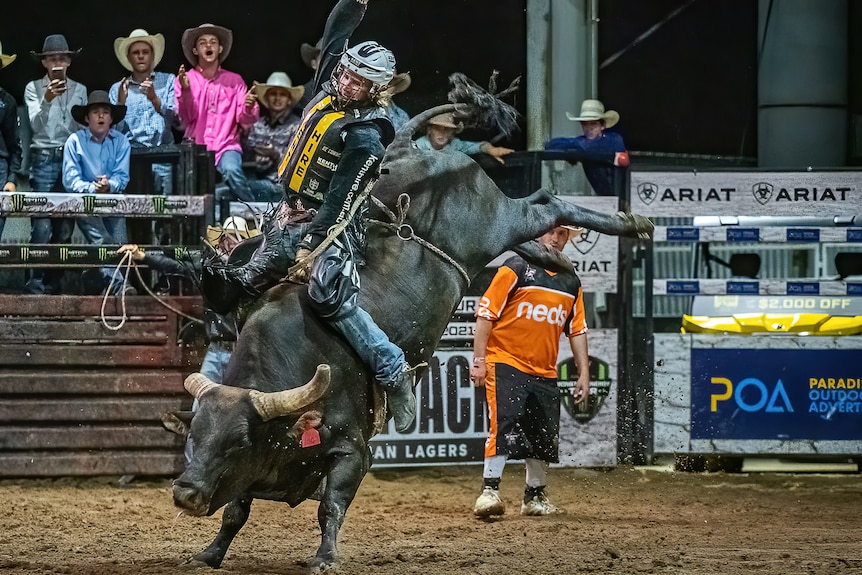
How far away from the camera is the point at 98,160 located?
8898 millimetres

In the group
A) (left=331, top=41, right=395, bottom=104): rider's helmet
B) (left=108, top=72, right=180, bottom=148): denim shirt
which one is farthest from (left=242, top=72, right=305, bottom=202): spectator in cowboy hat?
(left=331, top=41, right=395, bottom=104): rider's helmet

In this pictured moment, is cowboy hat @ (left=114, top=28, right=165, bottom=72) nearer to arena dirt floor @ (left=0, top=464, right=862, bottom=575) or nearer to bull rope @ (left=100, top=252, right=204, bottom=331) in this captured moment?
bull rope @ (left=100, top=252, right=204, bottom=331)

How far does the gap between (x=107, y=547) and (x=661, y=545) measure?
2715 mm

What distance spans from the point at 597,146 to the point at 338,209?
4040 mm

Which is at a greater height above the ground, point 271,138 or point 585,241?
point 271,138

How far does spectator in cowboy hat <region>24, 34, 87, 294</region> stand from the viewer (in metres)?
8.92

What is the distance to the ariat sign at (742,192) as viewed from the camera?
931 centimetres

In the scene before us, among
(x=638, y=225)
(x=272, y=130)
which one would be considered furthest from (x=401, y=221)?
(x=272, y=130)

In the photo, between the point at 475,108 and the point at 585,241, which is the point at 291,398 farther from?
the point at 585,241

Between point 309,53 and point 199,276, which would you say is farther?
point 309,53

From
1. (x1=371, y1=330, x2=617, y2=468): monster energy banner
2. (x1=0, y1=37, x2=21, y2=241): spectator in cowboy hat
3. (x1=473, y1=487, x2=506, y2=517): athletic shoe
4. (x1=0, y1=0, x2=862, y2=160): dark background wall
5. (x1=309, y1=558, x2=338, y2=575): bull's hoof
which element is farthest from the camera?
(x1=0, y1=0, x2=862, y2=160): dark background wall

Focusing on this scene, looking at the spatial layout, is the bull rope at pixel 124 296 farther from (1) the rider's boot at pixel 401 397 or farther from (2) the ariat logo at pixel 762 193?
(2) the ariat logo at pixel 762 193

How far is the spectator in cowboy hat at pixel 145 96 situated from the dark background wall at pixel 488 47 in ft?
4.97

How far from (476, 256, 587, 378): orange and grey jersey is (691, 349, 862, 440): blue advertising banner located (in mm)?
1955
